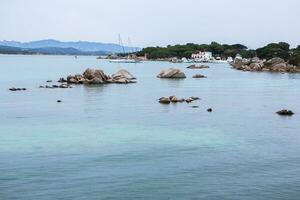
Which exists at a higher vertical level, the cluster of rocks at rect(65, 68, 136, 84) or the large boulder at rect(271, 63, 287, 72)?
the cluster of rocks at rect(65, 68, 136, 84)

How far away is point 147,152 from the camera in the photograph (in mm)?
25969

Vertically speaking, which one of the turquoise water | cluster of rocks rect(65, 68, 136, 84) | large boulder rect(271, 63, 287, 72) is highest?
the turquoise water

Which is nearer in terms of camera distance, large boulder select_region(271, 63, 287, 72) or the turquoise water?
the turquoise water

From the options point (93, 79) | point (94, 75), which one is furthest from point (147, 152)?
point (94, 75)

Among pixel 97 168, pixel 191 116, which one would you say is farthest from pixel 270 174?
pixel 191 116

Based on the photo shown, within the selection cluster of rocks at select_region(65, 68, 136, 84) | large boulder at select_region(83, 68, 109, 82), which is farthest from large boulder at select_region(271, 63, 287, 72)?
large boulder at select_region(83, 68, 109, 82)

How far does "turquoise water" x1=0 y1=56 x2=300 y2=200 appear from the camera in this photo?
64.1 ft

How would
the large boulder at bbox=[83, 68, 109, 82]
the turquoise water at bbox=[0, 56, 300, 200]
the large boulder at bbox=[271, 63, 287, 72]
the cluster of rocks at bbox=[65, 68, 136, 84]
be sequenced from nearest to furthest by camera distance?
1. the turquoise water at bbox=[0, 56, 300, 200]
2. the cluster of rocks at bbox=[65, 68, 136, 84]
3. the large boulder at bbox=[83, 68, 109, 82]
4. the large boulder at bbox=[271, 63, 287, 72]

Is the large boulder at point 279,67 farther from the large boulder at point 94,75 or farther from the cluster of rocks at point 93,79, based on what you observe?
the large boulder at point 94,75

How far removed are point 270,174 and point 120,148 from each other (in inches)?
333

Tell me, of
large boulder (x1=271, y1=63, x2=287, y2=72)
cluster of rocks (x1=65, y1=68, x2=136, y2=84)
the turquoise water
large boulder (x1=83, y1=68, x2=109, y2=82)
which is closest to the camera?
the turquoise water

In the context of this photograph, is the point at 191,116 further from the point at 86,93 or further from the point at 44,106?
the point at 86,93

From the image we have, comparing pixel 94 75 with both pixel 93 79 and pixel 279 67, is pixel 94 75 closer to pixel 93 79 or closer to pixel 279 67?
pixel 93 79

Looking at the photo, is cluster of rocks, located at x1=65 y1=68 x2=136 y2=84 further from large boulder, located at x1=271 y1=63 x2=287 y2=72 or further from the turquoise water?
large boulder, located at x1=271 y1=63 x2=287 y2=72
